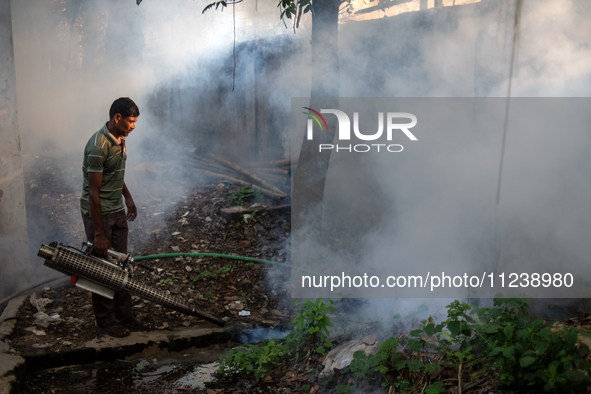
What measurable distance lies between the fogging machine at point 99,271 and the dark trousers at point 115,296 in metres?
0.25

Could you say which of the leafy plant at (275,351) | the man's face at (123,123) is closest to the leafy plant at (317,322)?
the leafy plant at (275,351)

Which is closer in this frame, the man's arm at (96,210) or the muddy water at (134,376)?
the muddy water at (134,376)

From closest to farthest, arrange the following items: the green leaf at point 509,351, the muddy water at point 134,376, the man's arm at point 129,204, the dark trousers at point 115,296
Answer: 1. the green leaf at point 509,351
2. the muddy water at point 134,376
3. the dark trousers at point 115,296
4. the man's arm at point 129,204

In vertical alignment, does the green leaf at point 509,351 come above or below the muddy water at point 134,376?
above

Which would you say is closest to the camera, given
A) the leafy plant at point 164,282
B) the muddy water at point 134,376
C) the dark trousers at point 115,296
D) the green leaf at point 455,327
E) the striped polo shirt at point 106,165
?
the green leaf at point 455,327

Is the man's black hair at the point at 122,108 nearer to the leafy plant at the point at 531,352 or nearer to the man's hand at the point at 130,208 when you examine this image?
the man's hand at the point at 130,208

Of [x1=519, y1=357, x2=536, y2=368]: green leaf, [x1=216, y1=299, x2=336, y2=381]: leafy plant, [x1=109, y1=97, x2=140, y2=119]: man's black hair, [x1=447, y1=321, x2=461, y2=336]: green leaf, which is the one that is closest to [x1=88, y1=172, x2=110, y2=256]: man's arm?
[x1=109, y1=97, x2=140, y2=119]: man's black hair

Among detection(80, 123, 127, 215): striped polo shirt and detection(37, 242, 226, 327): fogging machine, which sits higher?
detection(80, 123, 127, 215): striped polo shirt

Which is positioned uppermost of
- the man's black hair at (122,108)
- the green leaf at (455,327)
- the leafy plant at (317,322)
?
the man's black hair at (122,108)

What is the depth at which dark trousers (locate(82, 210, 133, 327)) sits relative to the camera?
3355mm

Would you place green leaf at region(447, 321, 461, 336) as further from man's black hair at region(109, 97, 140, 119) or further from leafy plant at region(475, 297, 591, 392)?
man's black hair at region(109, 97, 140, 119)

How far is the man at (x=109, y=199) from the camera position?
124 inches

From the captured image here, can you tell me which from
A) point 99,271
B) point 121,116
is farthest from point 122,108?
point 99,271

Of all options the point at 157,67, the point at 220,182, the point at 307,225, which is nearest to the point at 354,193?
the point at 307,225
